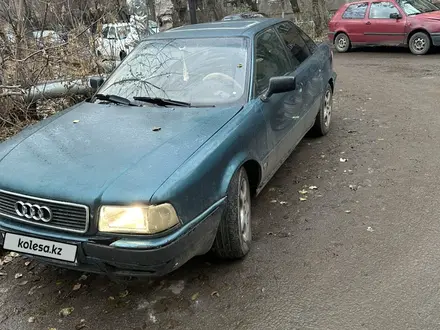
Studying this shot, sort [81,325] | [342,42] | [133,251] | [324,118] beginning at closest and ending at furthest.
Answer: [133,251]
[81,325]
[324,118]
[342,42]

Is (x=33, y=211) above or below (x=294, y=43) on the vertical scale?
below

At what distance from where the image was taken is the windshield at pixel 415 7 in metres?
11.9

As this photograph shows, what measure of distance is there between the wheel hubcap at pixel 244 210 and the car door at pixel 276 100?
0.47 m

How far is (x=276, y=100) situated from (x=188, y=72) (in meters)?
0.83

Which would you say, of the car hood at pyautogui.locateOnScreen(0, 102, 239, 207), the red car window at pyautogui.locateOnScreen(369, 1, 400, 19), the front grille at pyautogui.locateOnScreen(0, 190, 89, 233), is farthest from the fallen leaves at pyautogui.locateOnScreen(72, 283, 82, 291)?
the red car window at pyautogui.locateOnScreen(369, 1, 400, 19)

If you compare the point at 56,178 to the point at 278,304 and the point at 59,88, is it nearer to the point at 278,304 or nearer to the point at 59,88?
the point at 278,304

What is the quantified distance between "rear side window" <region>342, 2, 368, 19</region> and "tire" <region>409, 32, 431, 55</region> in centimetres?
161

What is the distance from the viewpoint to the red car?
37.8 feet

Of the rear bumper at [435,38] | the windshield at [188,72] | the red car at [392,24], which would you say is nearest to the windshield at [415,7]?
the red car at [392,24]

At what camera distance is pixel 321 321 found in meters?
2.77

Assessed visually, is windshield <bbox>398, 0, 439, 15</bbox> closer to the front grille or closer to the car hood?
the car hood

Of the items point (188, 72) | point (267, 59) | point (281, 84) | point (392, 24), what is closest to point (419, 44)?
point (392, 24)

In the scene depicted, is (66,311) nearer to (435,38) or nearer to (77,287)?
(77,287)

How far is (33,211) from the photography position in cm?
277
